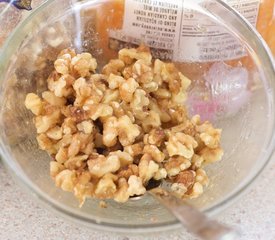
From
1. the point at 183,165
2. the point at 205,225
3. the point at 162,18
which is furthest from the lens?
the point at 162,18

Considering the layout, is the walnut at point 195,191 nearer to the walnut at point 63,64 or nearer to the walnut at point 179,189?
the walnut at point 179,189

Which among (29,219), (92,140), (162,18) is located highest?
(162,18)

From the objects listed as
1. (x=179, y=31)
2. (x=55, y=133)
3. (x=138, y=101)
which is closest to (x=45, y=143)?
(x=55, y=133)

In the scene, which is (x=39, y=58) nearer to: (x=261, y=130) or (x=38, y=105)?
(x=38, y=105)

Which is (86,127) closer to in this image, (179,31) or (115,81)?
(115,81)

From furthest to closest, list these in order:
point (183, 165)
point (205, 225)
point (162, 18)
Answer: point (162, 18)
point (183, 165)
point (205, 225)

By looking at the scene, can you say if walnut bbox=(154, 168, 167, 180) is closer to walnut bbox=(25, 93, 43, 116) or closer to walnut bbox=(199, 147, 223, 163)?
walnut bbox=(199, 147, 223, 163)

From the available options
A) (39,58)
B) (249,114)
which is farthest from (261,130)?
(39,58)

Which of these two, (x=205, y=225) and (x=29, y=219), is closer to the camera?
(x=205, y=225)
